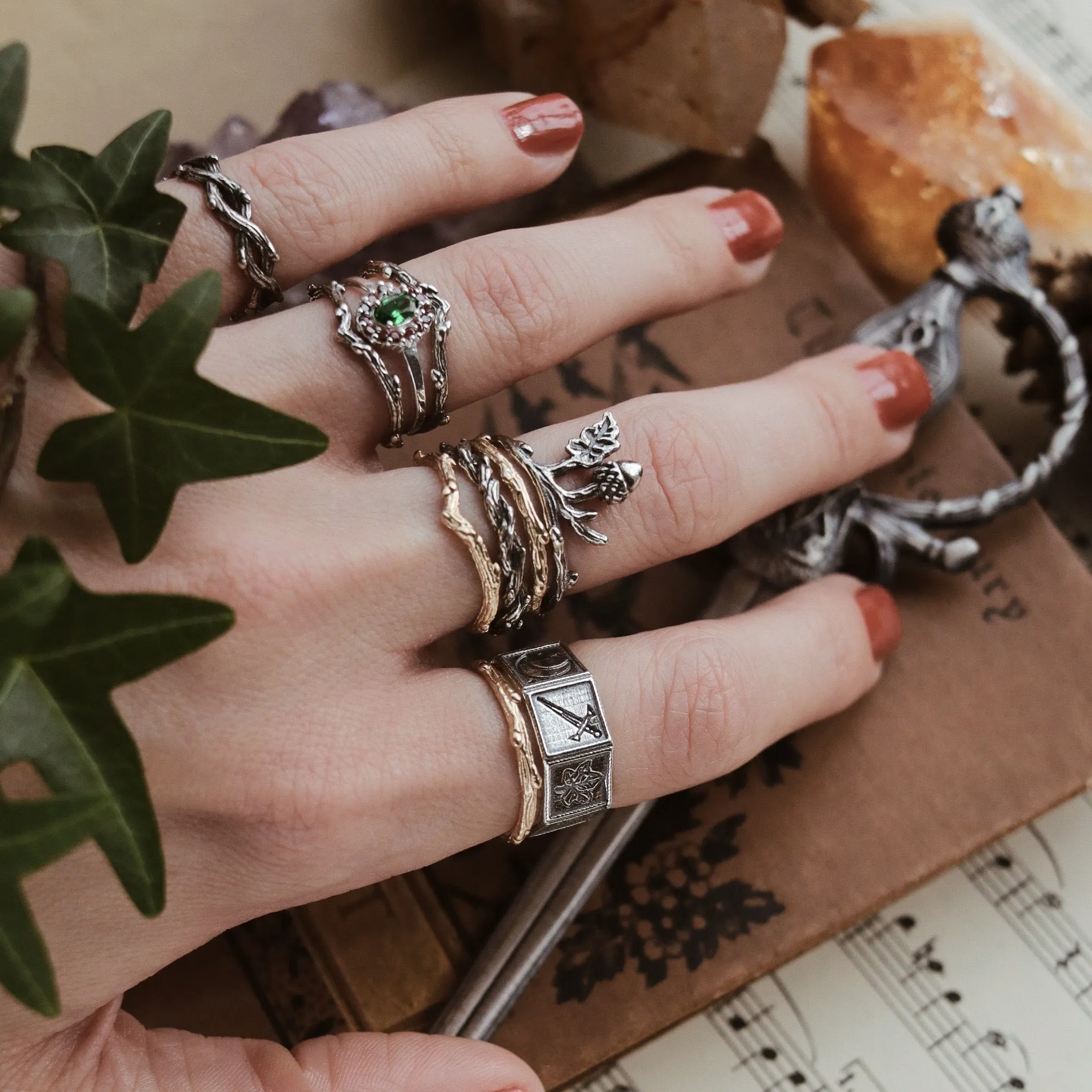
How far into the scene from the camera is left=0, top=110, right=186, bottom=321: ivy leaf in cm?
74

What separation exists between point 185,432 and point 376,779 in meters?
0.29

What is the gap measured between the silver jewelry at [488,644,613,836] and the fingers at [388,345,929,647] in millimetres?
68

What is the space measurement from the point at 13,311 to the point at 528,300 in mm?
423

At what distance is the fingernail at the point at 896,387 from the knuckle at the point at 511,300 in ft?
0.98

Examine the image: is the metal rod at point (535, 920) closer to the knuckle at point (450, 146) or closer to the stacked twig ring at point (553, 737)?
the stacked twig ring at point (553, 737)

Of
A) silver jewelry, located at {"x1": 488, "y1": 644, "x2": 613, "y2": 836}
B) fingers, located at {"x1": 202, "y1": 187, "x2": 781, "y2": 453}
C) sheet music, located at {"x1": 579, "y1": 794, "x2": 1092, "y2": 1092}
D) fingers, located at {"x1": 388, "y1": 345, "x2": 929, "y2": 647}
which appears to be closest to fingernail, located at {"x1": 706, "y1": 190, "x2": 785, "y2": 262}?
fingers, located at {"x1": 202, "y1": 187, "x2": 781, "y2": 453}

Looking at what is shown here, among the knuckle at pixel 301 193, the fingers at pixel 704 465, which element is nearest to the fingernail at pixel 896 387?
the fingers at pixel 704 465

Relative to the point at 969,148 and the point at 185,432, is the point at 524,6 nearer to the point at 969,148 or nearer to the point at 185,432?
the point at 969,148

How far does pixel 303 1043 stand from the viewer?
32.6 inches

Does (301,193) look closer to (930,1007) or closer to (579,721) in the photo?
(579,721)

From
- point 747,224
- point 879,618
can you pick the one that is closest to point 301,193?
point 747,224

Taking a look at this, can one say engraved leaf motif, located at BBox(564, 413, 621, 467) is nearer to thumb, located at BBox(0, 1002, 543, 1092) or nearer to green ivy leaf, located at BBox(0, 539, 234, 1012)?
green ivy leaf, located at BBox(0, 539, 234, 1012)

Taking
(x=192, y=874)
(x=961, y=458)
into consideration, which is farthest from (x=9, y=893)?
(x=961, y=458)

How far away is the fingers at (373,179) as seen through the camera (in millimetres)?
881
